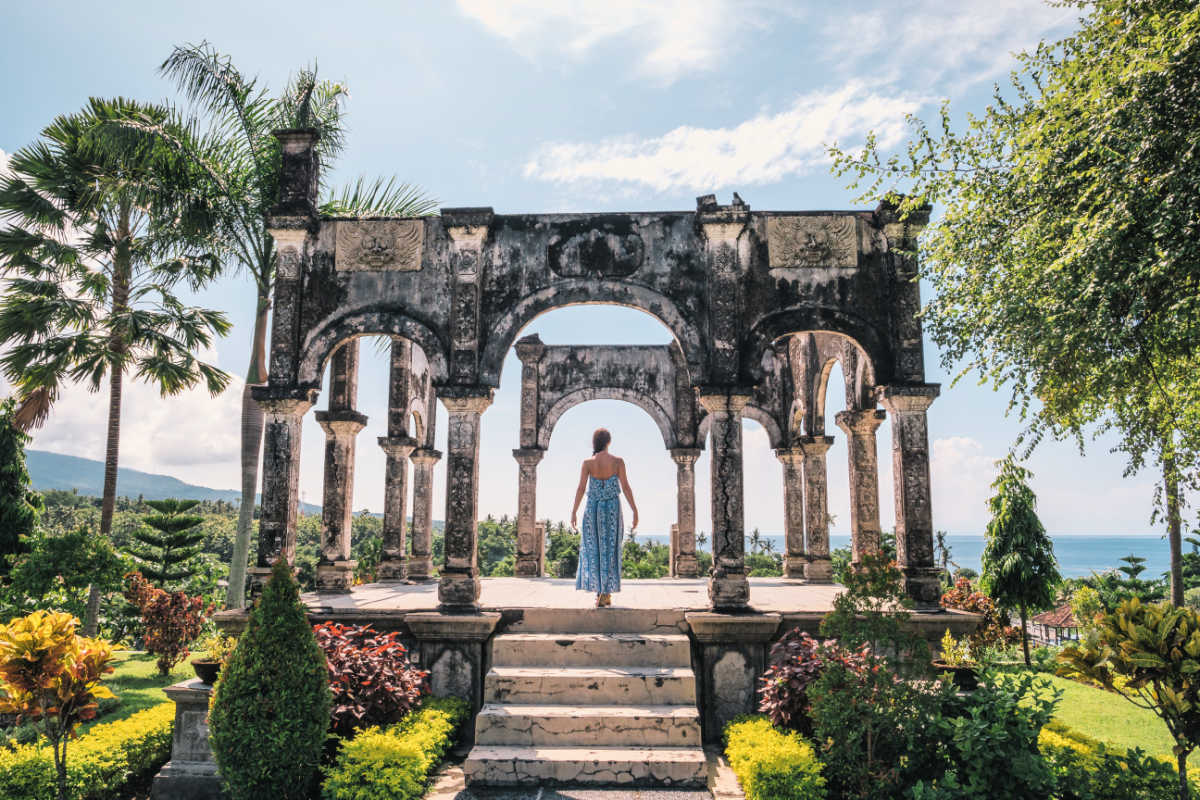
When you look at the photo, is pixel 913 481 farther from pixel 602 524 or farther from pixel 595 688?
pixel 595 688

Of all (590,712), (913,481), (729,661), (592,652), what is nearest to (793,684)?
(729,661)

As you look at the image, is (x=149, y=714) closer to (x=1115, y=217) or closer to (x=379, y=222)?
(x=379, y=222)

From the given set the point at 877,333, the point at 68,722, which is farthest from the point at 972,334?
the point at 68,722

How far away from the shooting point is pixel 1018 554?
58.3 ft

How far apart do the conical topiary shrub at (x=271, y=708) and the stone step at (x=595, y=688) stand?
87.9 inches

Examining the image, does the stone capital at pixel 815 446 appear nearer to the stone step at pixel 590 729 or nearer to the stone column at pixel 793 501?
the stone column at pixel 793 501

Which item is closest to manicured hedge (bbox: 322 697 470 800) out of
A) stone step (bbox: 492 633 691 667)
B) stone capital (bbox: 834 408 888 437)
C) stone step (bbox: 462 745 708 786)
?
stone step (bbox: 462 745 708 786)

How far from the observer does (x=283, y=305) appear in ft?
32.2

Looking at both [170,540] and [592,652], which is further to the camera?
[170,540]

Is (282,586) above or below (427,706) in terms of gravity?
above

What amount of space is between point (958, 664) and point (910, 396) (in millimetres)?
3322

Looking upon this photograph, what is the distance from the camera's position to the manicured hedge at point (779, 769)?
586cm

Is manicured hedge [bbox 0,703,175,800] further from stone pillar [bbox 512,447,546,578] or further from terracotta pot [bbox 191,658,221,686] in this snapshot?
stone pillar [bbox 512,447,546,578]

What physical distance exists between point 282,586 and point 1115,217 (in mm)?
8264
